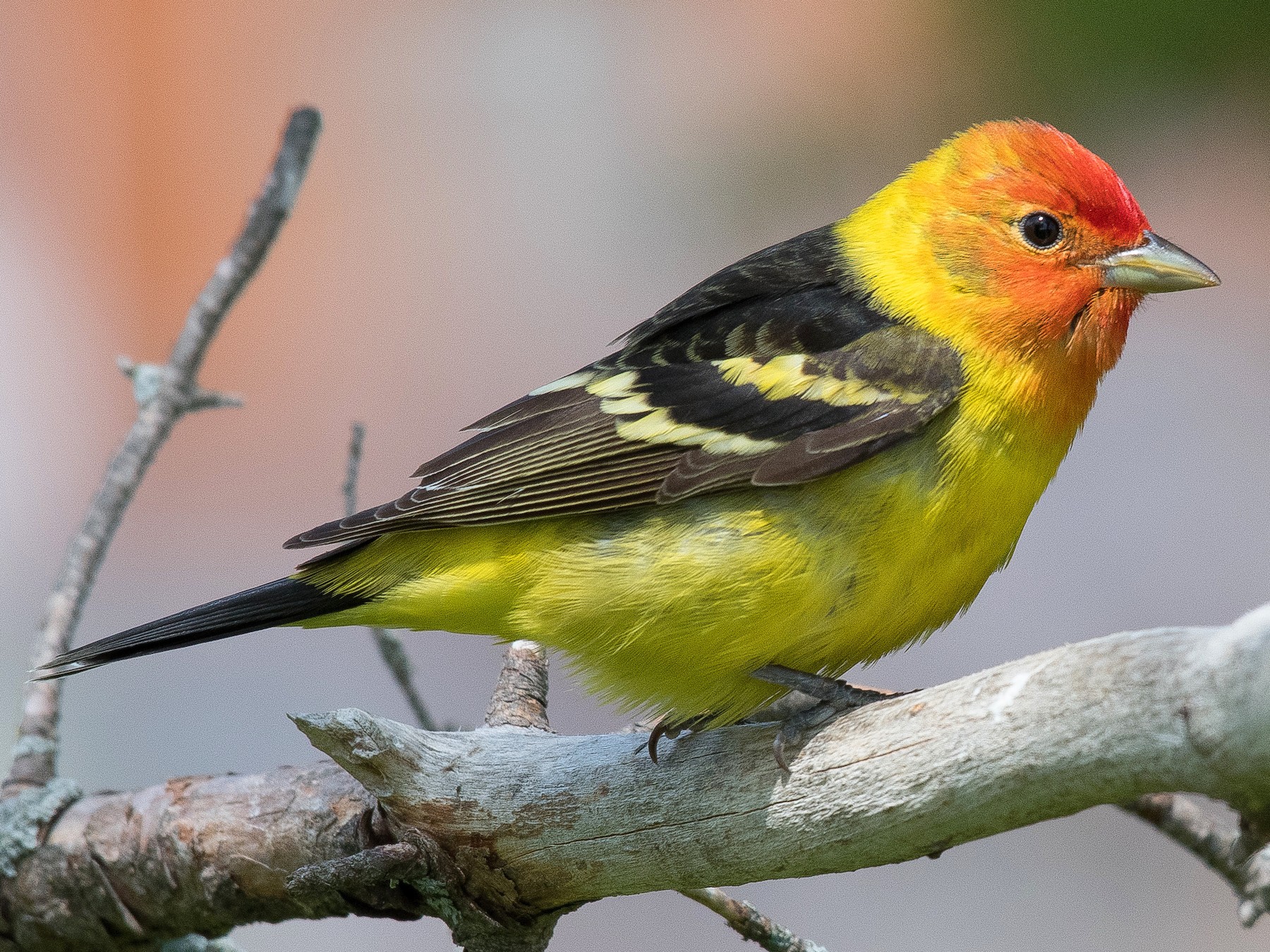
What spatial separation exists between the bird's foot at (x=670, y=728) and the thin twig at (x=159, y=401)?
154 cm

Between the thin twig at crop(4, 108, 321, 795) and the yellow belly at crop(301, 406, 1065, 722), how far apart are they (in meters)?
0.90

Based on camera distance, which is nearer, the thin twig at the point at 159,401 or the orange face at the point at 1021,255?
the orange face at the point at 1021,255

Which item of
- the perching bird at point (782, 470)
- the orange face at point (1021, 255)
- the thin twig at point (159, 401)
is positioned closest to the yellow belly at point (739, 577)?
the perching bird at point (782, 470)

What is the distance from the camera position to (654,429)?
2822 millimetres

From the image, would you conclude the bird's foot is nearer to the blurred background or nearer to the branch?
the branch

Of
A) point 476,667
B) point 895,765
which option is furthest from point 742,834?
point 476,667

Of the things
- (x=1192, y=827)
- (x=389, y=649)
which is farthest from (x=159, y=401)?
(x=1192, y=827)

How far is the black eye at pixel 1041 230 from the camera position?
2.94 m

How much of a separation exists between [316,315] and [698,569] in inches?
200

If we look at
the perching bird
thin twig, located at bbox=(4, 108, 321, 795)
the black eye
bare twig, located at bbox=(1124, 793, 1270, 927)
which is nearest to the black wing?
the perching bird

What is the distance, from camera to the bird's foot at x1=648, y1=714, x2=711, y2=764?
259 centimetres

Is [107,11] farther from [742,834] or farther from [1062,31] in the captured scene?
[742,834]

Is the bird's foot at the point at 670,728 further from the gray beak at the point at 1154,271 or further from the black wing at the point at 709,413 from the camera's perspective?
the gray beak at the point at 1154,271

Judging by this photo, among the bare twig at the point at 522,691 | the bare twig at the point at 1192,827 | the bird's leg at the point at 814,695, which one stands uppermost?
the bird's leg at the point at 814,695
